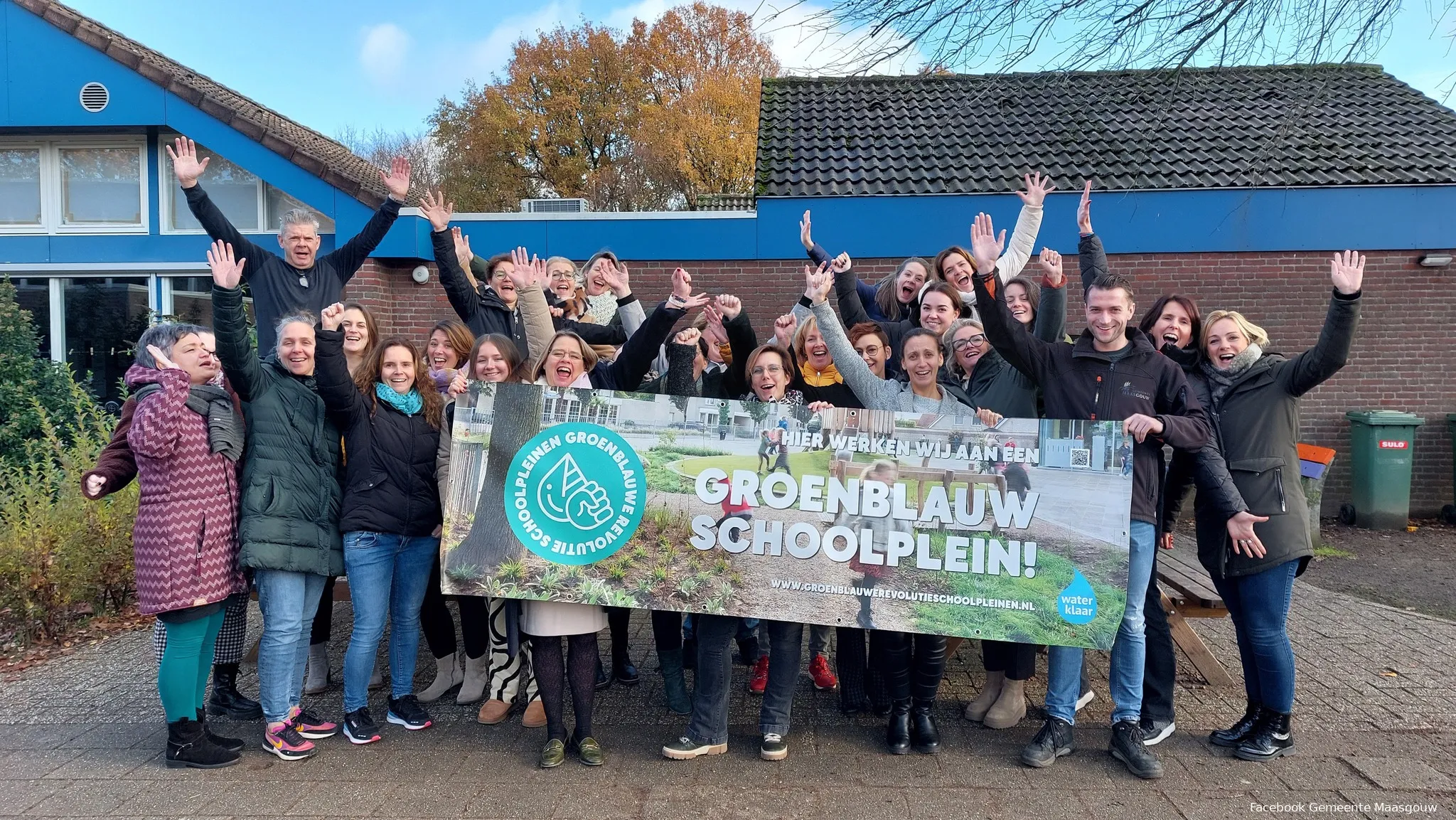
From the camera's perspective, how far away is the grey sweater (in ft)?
13.1

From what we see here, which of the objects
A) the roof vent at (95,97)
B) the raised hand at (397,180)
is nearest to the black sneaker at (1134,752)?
the raised hand at (397,180)

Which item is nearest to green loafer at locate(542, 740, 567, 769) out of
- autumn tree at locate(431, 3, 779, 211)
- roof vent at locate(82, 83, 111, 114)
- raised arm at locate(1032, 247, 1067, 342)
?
raised arm at locate(1032, 247, 1067, 342)

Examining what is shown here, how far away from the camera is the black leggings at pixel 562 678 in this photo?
12.3ft

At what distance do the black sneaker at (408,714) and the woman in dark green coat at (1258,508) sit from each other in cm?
362

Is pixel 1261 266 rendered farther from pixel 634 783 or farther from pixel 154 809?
pixel 154 809

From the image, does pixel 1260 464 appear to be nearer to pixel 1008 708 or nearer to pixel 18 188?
pixel 1008 708

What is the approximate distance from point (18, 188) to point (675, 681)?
1303cm

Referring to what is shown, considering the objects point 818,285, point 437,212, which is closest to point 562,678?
point 818,285

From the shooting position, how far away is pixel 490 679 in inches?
171

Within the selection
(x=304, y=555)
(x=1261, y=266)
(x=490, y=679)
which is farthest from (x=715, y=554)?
(x=1261, y=266)

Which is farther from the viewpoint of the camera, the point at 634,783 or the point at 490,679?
the point at 490,679

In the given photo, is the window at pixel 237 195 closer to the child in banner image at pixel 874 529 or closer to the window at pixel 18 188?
the window at pixel 18 188

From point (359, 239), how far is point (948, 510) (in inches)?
150

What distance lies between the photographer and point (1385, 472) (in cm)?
973
